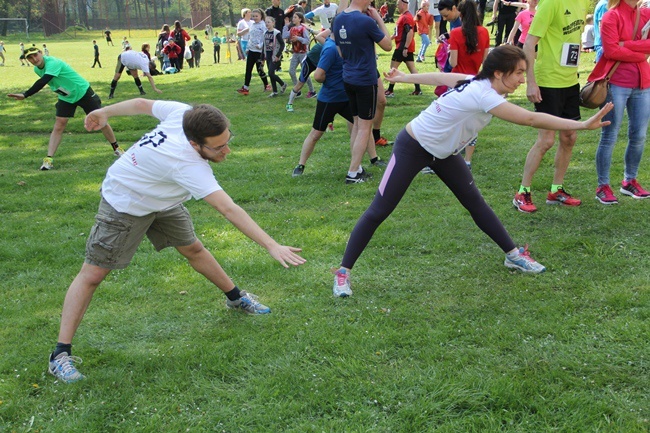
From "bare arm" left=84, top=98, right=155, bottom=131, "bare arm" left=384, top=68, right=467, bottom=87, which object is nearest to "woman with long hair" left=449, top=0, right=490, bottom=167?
"bare arm" left=384, top=68, right=467, bottom=87

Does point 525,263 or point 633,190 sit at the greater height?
point 633,190

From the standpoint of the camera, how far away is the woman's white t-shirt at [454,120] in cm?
404

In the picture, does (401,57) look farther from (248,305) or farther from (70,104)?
(248,305)

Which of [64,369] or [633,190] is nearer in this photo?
[64,369]

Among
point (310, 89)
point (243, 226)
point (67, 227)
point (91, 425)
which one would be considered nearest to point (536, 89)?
point (243, 226)

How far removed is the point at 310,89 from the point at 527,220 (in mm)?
8888

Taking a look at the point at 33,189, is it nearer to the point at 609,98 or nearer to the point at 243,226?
the point at 243,226

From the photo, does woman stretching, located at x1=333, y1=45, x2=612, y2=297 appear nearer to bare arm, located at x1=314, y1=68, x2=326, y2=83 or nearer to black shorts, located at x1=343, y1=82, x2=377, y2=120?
black shorts, located at x1=343, y1=82, x2=377, y2=120

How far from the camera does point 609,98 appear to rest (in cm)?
583

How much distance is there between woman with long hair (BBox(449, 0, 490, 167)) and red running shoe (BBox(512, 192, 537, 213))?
144 cm

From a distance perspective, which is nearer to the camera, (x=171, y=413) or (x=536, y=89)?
(x=171, y=413)

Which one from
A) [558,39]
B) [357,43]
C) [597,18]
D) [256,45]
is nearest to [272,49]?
[256,45]

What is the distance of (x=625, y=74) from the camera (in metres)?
5.69

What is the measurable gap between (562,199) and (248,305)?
3516 millimetres
